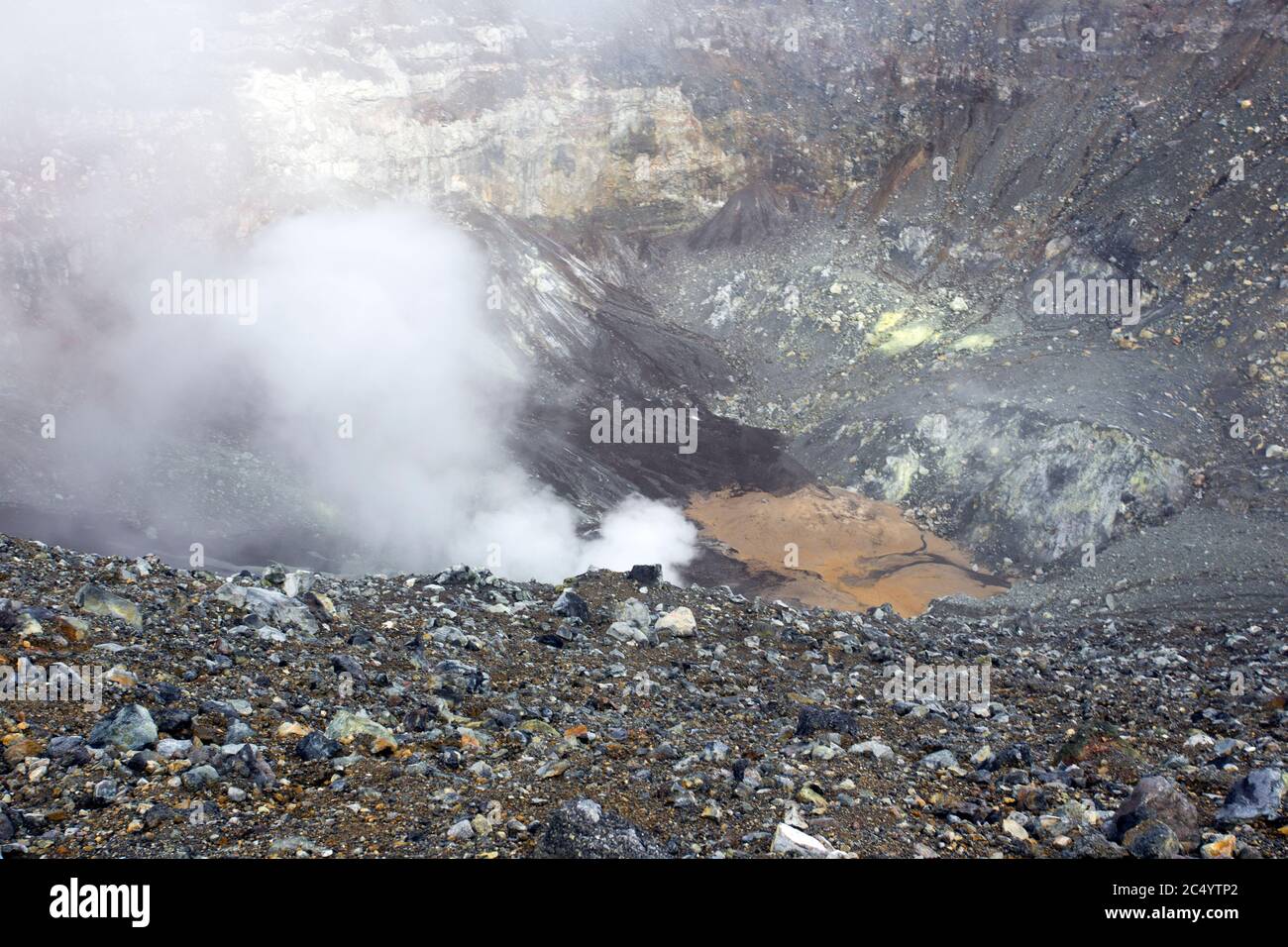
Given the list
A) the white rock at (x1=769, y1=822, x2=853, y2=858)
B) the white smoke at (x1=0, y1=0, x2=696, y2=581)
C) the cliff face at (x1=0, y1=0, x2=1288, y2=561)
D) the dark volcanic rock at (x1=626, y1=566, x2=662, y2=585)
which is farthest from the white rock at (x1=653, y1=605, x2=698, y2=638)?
the cliff face at (x1=0, y1=0, x2=1288, y2=561)

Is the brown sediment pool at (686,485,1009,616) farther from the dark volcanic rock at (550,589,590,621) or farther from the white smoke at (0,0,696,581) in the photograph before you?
the dark volcanic rock at (550,589,590,621)

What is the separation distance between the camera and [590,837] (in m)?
5.62

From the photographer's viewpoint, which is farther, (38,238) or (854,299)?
(854,299)

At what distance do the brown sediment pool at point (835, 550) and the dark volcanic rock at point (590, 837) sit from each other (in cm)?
1608

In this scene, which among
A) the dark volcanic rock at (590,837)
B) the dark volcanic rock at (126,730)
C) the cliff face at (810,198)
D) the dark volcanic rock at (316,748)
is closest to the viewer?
the dark volcanic rock at (590,837)

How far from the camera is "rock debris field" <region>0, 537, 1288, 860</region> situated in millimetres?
5906

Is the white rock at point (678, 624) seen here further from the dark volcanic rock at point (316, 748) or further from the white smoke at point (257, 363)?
the white smoke at point (257, 363)

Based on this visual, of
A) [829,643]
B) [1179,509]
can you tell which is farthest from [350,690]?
[1179,509]

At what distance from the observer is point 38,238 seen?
85.3 feet

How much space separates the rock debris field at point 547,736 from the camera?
591 centimetres

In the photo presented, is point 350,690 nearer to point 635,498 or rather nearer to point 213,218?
point 635,498

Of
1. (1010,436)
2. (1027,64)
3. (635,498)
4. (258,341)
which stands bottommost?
(635,498)

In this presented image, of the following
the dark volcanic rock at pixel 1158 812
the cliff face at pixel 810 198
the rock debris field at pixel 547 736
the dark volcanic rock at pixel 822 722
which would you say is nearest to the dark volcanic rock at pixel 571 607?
the rock debris field at pixel 547 736

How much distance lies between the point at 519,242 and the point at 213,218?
9.87 m
